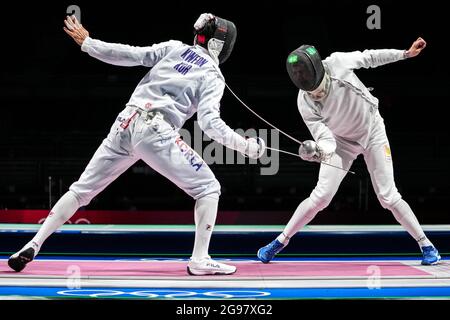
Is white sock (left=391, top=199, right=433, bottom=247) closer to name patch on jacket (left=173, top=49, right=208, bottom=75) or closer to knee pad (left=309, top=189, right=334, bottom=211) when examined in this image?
knee pad (left=309, top=189, right=334, bottom=211)

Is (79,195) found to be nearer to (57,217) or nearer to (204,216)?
(57,217)

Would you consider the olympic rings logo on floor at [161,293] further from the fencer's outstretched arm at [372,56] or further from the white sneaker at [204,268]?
the fencer's outstretched arm at [372,56]

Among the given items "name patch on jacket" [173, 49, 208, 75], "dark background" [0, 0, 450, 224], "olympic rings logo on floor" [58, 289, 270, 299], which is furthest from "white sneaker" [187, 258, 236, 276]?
"dark background" [0, 0, 450, 224]

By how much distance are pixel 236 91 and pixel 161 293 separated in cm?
586

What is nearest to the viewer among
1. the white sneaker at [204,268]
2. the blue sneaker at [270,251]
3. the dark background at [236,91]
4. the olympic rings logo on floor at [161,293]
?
the olympic rings logo on floor at [161,293]

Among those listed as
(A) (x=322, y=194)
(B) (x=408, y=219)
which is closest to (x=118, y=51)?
(A) (x=322, y=194)

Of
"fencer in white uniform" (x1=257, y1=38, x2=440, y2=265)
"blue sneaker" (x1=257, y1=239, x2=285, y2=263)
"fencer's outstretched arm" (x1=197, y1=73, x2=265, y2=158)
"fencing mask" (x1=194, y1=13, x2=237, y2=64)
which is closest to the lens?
"fencer's outstretched arm" (x1=197, y1=73, x2=265, y2=158)

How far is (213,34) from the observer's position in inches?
103

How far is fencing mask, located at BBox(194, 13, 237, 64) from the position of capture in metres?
2.61

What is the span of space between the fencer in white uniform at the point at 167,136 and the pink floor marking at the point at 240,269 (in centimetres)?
16

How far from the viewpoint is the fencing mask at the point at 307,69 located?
107 inches

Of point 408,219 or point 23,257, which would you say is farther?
point 408,219

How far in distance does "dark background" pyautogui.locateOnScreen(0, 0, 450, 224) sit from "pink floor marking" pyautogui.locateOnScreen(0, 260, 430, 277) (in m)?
3.50

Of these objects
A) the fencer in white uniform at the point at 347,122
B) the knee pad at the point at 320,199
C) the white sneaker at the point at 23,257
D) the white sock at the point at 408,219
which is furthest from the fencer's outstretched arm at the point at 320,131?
the white sneaker at the point at 23,257
